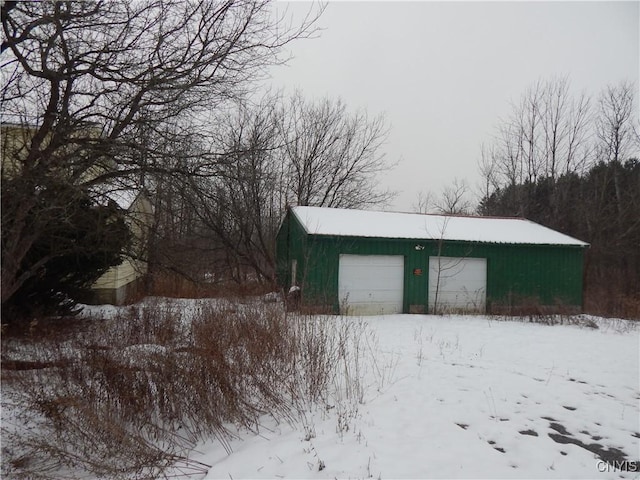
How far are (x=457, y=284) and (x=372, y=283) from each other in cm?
333

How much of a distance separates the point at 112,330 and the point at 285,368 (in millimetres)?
3021

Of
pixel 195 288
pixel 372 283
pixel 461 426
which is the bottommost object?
A: pixel 461 426

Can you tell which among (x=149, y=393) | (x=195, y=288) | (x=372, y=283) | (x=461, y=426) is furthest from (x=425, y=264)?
(x=149, y=393)

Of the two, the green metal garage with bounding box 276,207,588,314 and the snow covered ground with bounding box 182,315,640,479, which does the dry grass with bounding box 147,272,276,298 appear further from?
the snow covered ground with bounding box 182,315,640,479

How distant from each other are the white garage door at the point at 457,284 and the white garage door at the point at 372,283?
50.3 inches

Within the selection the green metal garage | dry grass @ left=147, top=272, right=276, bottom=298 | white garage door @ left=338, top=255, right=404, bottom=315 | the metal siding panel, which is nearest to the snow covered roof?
the green metal garage

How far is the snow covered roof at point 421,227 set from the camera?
45.3 feet

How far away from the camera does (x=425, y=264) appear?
14102 mm

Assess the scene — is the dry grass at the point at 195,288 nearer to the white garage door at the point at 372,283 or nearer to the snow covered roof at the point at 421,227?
the white garage door at the point at 372,283

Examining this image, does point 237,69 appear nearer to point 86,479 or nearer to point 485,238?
point 86,479

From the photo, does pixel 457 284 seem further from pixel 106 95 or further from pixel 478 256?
pixel 106 95

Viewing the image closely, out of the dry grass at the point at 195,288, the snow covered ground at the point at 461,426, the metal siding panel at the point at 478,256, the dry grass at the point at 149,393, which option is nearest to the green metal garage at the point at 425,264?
the metal siding panel at the point at 478,256

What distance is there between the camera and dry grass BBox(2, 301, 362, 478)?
4.09m

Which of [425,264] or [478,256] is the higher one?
[478,256]
